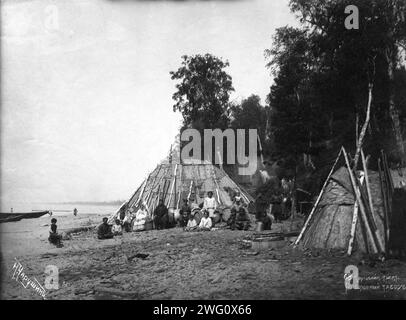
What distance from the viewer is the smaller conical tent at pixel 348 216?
7148 mm

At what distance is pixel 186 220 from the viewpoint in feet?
44.7

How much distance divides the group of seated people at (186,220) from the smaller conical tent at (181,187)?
134cm

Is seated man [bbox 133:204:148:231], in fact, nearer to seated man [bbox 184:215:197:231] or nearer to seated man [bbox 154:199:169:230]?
seated man [bbox 154:199:169:230]

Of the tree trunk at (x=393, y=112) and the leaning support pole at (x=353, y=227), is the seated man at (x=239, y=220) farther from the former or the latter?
the tree trunk at (x=393, y=112)

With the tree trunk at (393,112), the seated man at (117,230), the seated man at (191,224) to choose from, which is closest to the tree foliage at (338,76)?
the tree trunk at (393,112)

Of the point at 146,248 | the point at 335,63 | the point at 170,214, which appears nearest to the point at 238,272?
the point at 146,248

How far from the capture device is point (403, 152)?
13.8 m

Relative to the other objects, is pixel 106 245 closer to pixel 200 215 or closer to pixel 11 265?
pixel 11 265

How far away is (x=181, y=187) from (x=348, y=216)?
9734 mm

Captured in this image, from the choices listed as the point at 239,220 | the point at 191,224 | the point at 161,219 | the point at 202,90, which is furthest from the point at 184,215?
the point at 202,90

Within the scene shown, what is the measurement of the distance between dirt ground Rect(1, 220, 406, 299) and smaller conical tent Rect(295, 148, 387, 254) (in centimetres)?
37

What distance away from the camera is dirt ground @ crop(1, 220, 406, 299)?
5.58 meters
